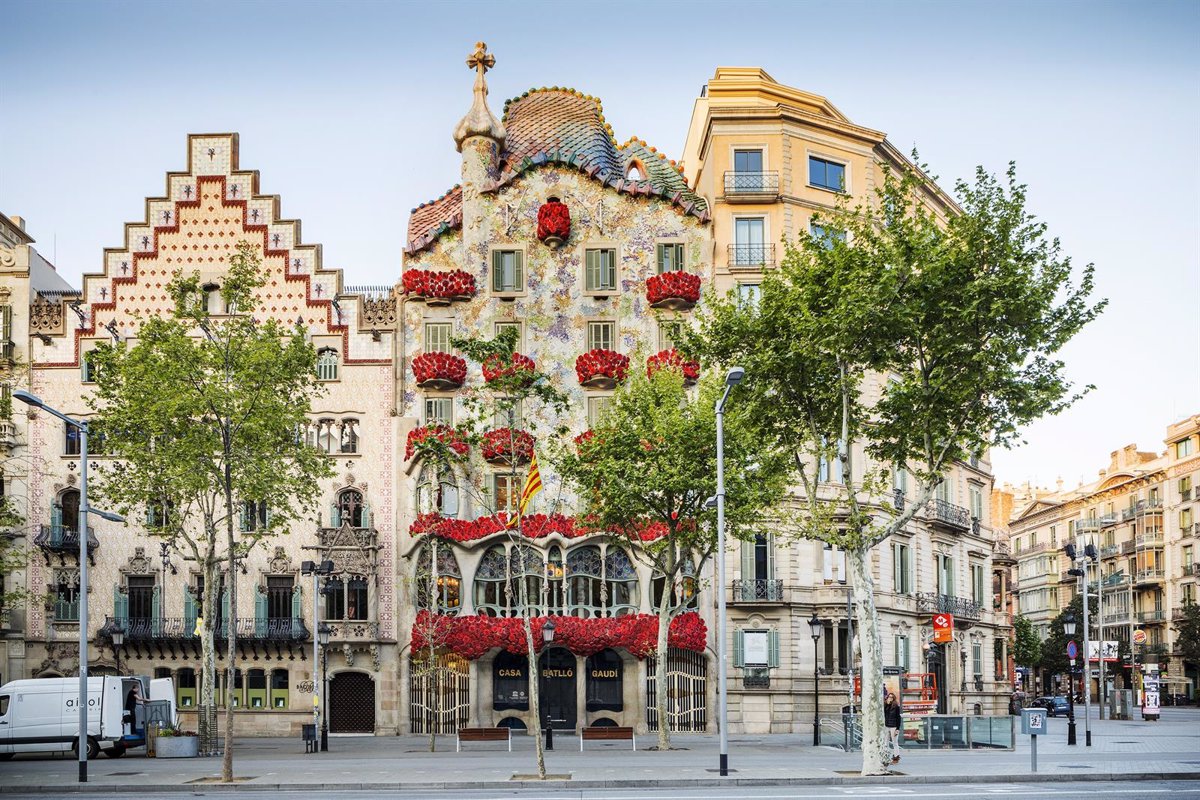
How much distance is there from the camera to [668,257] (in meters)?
59.0

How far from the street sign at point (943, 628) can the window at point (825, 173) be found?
62.8 ft

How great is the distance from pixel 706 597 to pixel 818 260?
23250 mm

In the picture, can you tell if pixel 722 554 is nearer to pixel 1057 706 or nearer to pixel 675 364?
pixel 675 364

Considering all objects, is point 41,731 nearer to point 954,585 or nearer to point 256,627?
point 256,627

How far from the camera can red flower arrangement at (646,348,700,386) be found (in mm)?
52100

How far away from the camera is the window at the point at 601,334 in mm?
58656

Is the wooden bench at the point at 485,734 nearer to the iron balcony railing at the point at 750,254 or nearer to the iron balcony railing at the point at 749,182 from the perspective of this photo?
the iron balcony railing at the point at 750,254

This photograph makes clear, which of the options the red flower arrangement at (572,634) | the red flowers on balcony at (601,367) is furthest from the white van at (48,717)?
the red flowers on balcony at (601,367)

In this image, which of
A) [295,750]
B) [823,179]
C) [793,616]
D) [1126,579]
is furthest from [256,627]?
[1126,579]

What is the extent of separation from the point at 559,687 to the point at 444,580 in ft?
20.8

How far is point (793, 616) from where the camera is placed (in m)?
56.9

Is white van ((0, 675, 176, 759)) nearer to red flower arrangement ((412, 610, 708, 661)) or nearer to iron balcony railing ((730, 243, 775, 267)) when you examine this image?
red flower arrangement ((412, 610, 708, 661))

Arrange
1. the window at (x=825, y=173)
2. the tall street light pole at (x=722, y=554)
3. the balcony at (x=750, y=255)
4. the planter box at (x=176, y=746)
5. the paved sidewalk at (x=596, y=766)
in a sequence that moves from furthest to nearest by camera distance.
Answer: the window at (x=825, y=173) → the balcony at (x=750, y=255) → the planter box at (x=176, y=746) → the tall street light pole at (x=722, y=554) → the paved sidewalk at (x=596, y=766)

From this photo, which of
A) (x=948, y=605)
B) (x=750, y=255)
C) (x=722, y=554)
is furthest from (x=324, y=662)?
(x=948, y=605)
